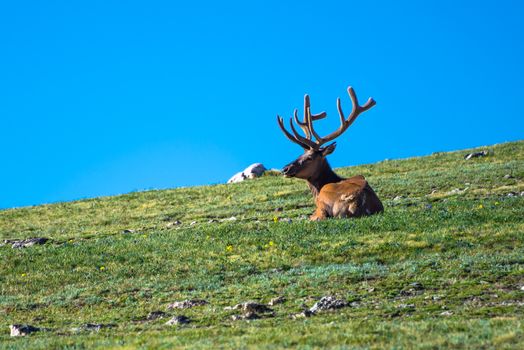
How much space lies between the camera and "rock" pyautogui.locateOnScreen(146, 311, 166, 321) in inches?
554

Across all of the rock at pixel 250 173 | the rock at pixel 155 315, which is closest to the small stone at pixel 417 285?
the rock at pixel 155 315

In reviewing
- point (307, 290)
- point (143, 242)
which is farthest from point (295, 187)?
point (307, 290)

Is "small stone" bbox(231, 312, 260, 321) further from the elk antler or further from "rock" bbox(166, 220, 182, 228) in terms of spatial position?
"rock" bbox(166, 220, 182, 228)

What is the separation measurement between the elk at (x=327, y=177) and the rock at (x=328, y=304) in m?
8.38

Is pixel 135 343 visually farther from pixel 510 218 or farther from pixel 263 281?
pixel 510 218

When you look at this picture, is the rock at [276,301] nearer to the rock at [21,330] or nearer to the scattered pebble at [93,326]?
the scattered pebble at [93,326]

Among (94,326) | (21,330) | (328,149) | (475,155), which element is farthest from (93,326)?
(475,155)

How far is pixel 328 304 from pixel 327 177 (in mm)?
10744

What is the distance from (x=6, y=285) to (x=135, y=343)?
9157 mm

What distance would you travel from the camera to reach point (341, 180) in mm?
23719

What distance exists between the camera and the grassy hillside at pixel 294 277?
10.9 meters

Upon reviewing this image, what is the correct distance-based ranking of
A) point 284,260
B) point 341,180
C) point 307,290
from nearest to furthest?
1. point 307,290
2. point 284,260
3. point 341,180

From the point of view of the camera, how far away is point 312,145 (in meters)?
24.2

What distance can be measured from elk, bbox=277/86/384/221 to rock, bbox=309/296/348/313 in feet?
27.5
